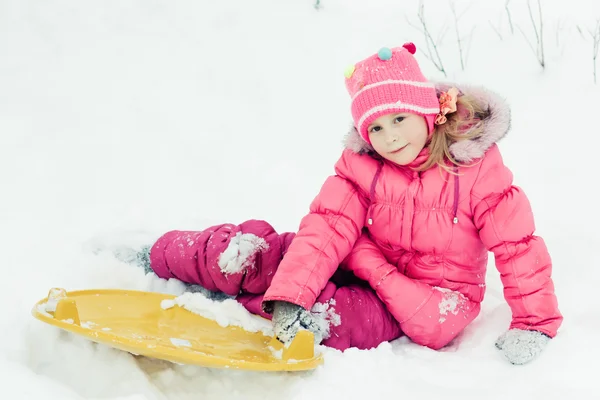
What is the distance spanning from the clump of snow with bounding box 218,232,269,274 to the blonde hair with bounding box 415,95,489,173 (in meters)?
0.55

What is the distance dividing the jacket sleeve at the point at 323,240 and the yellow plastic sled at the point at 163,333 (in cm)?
15

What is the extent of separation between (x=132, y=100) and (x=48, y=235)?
4.12ft

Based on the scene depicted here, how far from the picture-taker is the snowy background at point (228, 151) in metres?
1.60

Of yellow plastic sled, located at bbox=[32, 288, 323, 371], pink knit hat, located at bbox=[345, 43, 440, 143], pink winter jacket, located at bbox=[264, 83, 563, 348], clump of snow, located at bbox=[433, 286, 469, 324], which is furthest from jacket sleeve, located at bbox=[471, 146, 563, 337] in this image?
yellow plastic sled, located at bbox=[32, 288, 323, 371]

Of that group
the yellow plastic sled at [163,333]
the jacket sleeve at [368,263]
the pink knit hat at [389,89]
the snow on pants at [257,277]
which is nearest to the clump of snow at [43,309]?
the yellow plastic sled at [163,333]

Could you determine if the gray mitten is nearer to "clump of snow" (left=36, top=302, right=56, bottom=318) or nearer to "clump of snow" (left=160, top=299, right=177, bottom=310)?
"clump of snow" (left=160, top=299, right=177, bottom=310)

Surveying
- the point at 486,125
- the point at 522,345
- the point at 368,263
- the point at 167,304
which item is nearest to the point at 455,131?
the point at 486,125

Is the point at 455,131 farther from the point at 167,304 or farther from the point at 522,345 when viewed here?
the point at 167,304

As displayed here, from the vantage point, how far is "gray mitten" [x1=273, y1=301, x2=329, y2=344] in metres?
1.77

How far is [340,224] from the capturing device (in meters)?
1.96

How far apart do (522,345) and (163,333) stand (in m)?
0.96

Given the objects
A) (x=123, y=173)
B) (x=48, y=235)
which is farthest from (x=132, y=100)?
(x=48, y=235)

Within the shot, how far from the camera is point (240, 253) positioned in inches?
78.9

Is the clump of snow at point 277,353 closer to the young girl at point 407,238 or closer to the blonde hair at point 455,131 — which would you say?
the young girl at point 407,238
